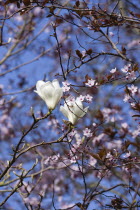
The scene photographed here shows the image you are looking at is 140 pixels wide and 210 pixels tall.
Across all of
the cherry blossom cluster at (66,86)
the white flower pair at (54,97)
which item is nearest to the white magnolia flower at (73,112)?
the white flower pair at (54,97)

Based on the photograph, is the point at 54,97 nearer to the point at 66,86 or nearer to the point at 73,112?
the point at 73,112

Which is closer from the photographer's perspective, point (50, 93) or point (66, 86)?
point (50, 93)

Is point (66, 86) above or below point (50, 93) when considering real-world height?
above

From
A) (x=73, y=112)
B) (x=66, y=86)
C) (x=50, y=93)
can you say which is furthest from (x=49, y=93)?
(x=66, y=86)

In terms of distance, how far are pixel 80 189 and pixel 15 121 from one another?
1.40m

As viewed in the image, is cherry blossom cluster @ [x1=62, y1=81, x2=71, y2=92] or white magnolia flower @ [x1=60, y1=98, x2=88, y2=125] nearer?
white magnolia flower @ [x1=60, y1=98, x2=88, y2=125]

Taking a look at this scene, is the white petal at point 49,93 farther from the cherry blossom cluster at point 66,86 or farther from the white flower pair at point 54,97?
the cherry blossom cluster at point 66,86

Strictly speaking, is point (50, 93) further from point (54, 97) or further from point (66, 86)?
point (66, 86)

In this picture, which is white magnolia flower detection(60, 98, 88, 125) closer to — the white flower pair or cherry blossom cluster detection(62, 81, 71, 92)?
the white flower pair

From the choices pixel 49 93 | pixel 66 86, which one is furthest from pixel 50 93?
pixel 66 86

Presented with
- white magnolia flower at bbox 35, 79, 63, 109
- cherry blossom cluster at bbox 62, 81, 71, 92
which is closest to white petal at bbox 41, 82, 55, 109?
white magnolia flower at bbox 35, 79, 63, 109

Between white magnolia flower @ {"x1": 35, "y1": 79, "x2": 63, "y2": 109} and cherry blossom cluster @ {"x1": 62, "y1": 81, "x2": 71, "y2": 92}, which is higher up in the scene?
cherry blossom cluster @ {"x1": 62, "y1": 81, "x2": 71, "y2": 92}

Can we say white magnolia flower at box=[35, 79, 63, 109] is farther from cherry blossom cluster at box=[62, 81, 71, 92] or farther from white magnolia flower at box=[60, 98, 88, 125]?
cherry blossom cluster at box=[62, 81, 71, 92]

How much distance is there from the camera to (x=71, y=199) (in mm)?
4926
